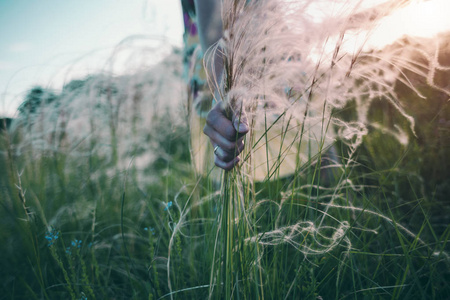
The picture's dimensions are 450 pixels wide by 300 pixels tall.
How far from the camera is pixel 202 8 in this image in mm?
1265

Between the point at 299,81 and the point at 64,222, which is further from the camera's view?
the point at 64,222

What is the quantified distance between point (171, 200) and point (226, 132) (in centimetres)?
85

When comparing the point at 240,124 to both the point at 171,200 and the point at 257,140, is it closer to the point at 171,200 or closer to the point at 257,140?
the point at 257,140

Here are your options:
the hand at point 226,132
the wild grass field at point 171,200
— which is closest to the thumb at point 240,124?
the hand at point 226,132

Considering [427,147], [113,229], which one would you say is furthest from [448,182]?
[113,229]

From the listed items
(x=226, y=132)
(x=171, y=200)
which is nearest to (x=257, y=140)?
(x=226, y=132)

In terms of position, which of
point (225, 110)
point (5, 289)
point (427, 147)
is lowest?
point (5, 289)

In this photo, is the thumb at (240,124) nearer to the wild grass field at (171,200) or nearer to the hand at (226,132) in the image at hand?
the hand at (226,132)

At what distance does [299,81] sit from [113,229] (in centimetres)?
123

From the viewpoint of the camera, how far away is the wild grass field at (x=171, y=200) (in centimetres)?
83

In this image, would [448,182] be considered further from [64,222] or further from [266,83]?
[64,222]

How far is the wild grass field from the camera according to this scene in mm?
826

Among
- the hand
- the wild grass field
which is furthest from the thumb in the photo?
the wild grass field

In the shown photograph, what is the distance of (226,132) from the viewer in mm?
609
